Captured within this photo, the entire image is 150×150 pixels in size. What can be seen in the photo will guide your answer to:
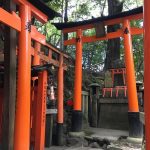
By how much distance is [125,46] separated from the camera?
30.8 ft

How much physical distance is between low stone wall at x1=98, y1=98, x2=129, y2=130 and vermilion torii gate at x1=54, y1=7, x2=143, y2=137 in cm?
203

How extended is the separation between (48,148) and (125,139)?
2.39 m

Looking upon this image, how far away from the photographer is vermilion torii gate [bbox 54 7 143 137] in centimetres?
898

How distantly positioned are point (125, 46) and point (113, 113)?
3315 mm

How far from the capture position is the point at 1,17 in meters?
5.15

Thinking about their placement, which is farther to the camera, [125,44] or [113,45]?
[113,45]

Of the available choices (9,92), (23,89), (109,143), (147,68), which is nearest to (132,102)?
(109,143)

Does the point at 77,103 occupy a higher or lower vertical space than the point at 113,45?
lower

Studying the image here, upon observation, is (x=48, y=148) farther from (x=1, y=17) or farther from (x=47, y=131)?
(x=1, y=17)

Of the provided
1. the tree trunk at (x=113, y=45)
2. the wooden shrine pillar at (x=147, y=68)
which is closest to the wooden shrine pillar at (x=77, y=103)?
the tree trunk at (x=113, y=45)

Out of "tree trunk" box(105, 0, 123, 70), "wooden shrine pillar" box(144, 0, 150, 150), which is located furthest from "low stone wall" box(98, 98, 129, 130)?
"wooden shrine pillar" box(144, 0, 150, 150)

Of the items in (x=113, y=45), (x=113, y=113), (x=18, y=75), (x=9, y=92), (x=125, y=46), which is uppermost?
(x=113, y=45)

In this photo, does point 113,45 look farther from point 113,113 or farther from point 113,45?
point 113,113

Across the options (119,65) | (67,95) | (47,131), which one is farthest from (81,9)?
(47,131)
